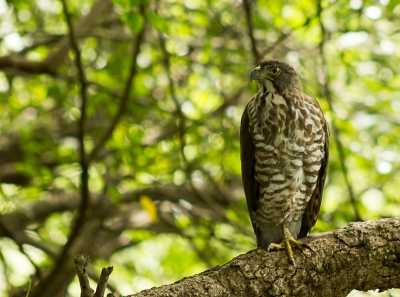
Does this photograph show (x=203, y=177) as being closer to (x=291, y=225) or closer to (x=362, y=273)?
(x=291, y=225)

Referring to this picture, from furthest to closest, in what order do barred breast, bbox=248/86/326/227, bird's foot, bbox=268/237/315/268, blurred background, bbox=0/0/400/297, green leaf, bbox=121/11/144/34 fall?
blurred background, bbox=0/0/400/297 < barred breast, bbox=248/86/326/227 < green leaf, bbox=121/11/144/34 < bird's foot, bbox=268/237/315/268

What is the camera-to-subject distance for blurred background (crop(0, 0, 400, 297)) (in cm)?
545

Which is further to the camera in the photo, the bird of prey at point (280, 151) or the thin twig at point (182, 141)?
the thin twig at point (182, 141)

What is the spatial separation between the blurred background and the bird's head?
0.99 m

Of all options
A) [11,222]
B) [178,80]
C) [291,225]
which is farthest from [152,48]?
[291,225]

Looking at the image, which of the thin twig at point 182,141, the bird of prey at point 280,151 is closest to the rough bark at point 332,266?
the bird of prey at point 280,151

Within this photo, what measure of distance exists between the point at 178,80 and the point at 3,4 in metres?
2.29

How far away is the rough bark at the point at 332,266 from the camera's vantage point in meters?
3.02

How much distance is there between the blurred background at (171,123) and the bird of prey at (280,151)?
984 mm

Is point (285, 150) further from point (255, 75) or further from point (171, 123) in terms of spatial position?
point (171, 123)

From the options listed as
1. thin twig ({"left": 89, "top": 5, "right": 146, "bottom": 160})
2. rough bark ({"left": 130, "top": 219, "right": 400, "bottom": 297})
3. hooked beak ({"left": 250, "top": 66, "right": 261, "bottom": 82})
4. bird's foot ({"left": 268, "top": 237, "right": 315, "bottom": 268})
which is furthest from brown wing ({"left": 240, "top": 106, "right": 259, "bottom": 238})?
thin twig ({"left": 89, "top": 5, "right": 146, "bottom": 160})

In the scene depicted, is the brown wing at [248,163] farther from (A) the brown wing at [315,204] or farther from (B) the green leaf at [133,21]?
(B) the green leaf at [133,21]

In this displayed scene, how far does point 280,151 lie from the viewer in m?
4.00

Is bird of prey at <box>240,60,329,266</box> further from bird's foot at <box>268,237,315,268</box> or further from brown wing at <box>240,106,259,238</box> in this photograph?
bird's foot at <box>268,237,315,268</box>
